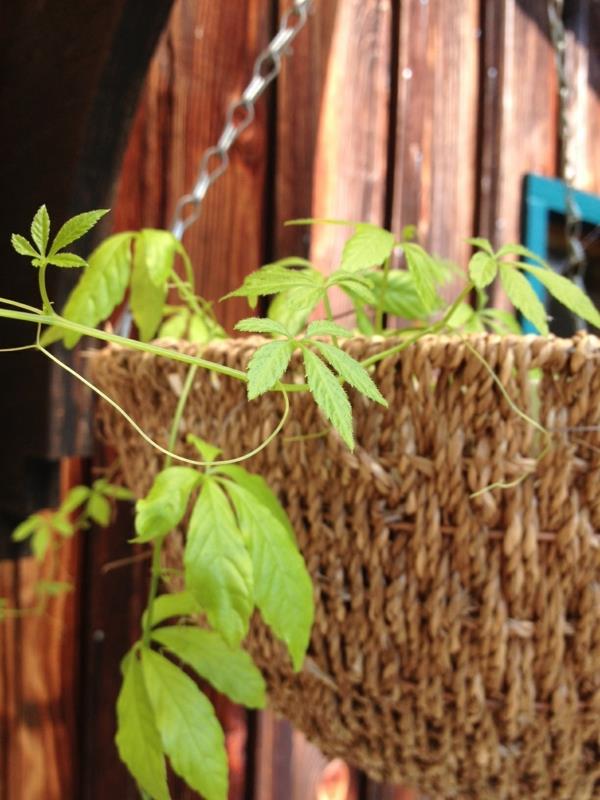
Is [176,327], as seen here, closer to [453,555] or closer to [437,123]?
[453,555]

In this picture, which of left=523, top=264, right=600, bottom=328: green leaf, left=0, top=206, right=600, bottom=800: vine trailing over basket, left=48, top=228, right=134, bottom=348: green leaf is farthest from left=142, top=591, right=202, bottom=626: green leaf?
left=523, top=264, right=600, bottom=328: green leaf

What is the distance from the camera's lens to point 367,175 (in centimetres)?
112

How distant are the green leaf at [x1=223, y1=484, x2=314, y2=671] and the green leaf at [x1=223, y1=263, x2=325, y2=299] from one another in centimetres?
11

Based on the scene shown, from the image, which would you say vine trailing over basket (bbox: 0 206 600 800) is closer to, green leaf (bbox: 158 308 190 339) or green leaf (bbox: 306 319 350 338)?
green leaf (bbox: 306 319 350 338)

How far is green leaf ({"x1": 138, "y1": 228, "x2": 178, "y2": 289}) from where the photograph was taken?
0.51 metres

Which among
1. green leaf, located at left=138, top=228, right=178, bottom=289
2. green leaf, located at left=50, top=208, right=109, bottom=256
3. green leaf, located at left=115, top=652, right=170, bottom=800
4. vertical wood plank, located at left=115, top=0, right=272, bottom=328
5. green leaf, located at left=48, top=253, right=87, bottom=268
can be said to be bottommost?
green leaf, located at left=115, top=652, right=170, bottom=800

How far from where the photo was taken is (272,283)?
35 cm

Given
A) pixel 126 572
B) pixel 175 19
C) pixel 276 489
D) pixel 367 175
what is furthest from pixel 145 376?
pixel 367 175

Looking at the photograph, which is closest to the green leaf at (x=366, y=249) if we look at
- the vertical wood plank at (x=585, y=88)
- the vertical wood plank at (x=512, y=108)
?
the vertical wood plank at (x=512, y=108)

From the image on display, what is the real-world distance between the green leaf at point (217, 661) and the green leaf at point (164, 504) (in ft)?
0.27

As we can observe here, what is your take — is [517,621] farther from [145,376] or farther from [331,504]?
[145,376]

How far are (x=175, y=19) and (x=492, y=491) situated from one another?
0.74 metres

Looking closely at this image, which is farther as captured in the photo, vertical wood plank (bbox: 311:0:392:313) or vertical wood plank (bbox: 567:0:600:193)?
vertical wood plank (bbox: 567:0:600:193)

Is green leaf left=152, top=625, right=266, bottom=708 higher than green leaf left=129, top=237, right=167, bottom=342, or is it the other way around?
green leaf left=129, top=237, right=167, bottom=342
